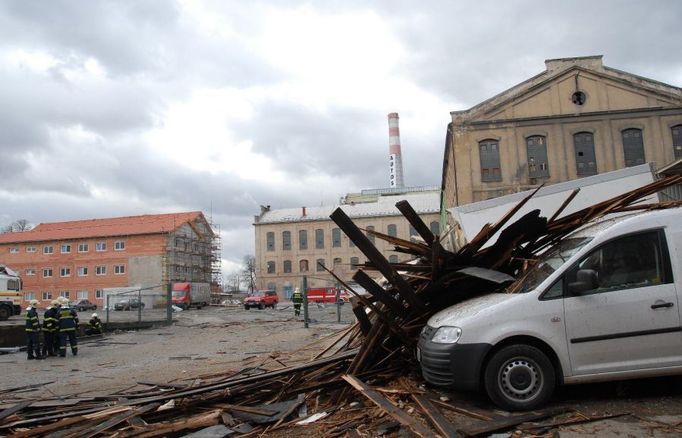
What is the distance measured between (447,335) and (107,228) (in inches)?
2530

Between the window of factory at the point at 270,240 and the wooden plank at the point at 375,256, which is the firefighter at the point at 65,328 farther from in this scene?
the window of factory at the point at 270,240

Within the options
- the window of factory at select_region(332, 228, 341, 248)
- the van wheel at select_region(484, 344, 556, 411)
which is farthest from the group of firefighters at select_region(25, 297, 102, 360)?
the window of factory at select_region(332, 228, 341, 248)

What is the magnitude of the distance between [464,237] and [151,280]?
52.0m

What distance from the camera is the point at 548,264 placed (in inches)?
227

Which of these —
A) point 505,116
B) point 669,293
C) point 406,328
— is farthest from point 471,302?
point 505,116

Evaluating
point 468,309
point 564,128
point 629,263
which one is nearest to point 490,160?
point 564,128

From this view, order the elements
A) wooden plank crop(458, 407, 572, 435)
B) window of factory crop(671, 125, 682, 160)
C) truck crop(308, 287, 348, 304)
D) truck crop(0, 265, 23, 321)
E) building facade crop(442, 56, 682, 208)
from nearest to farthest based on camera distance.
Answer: wooden plank crop(458, 407, 572, 435) → truck crop(0, 265, 23, 321) → window of factory crop(671, 125, 682, 160) → building facade crop(442, 56, 682, 208) → truck crop(308, 287, 348, 304)

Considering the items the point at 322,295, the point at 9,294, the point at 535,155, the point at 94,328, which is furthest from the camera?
the point at 322,295

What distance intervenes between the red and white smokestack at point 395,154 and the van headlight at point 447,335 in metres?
76.2

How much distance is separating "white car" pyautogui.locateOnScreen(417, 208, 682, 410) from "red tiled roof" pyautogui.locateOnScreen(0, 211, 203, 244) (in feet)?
Result: 187

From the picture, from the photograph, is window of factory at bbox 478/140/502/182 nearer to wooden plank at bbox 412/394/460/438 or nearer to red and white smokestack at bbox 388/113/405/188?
wooden plank at bbox 412/394/460/438

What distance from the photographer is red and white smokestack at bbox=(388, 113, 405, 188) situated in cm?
8062

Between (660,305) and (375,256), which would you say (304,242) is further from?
(660,305)

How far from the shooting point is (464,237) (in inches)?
487
